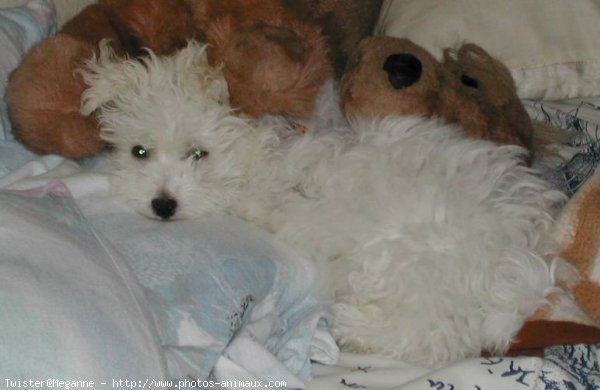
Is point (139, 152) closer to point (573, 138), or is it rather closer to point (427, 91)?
point (427, 91)

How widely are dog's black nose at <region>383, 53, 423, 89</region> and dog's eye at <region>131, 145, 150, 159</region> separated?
0.46m

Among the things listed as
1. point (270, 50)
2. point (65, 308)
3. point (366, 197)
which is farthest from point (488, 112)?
point (65, 308)

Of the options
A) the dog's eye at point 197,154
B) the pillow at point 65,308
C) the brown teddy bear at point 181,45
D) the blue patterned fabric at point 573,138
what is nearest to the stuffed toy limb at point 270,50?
the brown teddy bear at point 181,45

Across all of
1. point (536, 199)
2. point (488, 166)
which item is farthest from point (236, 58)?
point (536, 199)

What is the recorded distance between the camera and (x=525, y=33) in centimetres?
186

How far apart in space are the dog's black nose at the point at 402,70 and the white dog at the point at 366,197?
7 cm

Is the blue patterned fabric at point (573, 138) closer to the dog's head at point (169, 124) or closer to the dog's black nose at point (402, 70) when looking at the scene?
the dog's black nose at point (402, 70)

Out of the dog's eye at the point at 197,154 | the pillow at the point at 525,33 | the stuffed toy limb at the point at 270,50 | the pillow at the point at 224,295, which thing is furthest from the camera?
the pillow at the point at 525,33

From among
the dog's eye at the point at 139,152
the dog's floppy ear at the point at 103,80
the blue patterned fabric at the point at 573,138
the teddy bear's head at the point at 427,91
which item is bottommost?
the dog's eye at the point at 139,152

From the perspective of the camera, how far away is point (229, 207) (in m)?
1.44

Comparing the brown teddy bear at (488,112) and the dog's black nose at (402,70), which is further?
the dog's black nose at (402,70)

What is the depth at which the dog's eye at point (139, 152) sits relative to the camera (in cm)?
145

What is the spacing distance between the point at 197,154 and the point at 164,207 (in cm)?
13

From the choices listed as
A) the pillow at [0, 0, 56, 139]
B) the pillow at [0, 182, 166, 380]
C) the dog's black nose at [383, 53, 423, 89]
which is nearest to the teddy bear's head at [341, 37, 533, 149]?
the dog's black nose at [383, 53, 423, 89]
